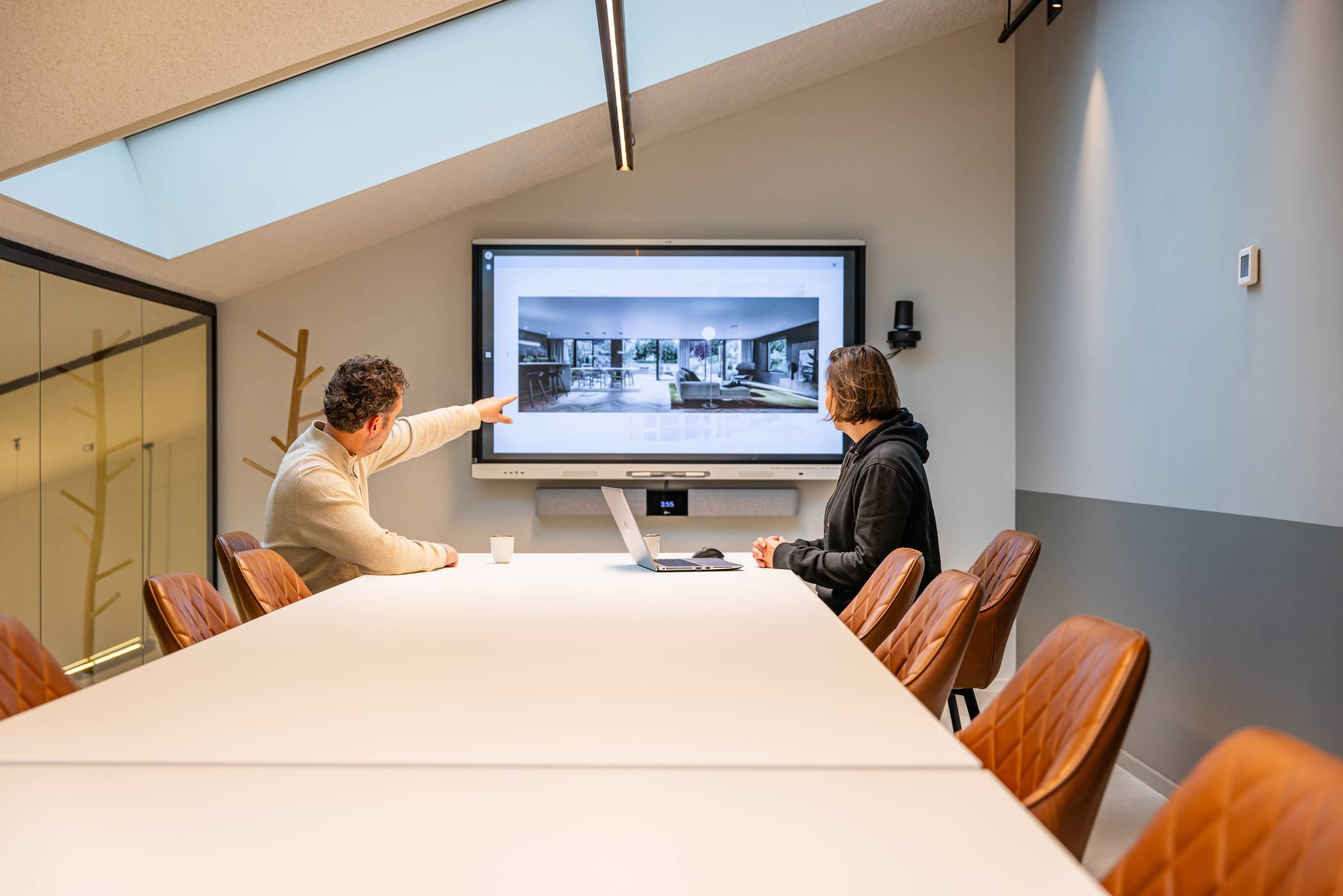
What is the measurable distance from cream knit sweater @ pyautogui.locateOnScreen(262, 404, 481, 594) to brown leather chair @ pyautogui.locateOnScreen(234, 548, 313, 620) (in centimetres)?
19

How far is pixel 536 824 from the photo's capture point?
891 millimetres

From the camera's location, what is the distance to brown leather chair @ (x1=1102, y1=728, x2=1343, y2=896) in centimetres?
80

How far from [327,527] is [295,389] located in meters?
2.40

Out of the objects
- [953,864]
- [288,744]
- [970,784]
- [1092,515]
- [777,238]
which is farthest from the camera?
[777,238]

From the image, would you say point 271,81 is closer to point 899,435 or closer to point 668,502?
point 899,435

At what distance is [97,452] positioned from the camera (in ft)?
12.8

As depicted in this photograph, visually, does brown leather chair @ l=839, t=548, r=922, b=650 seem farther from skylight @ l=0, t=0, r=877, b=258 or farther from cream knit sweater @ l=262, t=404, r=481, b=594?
skylight @ l=0, t=0, r=877, b=258

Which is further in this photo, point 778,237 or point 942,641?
point 778,237

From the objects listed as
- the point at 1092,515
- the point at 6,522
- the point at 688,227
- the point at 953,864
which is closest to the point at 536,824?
the point at 953,864

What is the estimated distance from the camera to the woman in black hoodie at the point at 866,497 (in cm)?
280

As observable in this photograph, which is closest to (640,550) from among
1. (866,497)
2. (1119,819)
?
(866,497)

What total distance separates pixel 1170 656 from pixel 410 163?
11.6 ft

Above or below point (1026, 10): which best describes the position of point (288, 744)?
below

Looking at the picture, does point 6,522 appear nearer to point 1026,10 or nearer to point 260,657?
point 260,657
